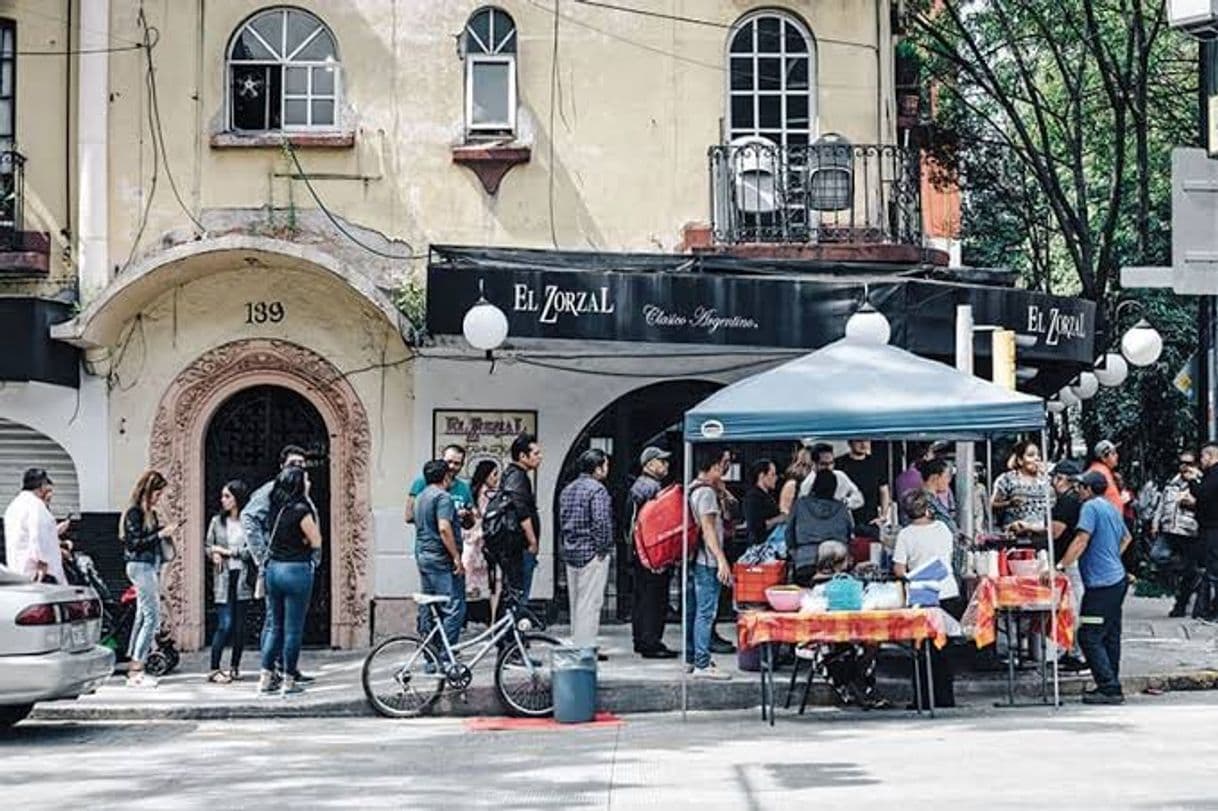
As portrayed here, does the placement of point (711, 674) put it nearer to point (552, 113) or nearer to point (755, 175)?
point (755, 175)

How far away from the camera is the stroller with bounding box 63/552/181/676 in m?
17.2

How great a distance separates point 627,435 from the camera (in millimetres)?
20266

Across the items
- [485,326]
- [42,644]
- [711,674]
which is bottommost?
[711,674]

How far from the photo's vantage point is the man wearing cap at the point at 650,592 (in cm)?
1727

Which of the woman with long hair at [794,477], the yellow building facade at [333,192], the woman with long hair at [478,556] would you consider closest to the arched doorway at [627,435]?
the yellow building facade at [333,192]

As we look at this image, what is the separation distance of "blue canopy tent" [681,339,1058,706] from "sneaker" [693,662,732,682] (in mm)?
873

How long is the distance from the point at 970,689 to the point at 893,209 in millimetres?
5540

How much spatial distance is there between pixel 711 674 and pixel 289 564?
3.58 meters

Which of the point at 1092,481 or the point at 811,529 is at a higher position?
the point at 1092,481

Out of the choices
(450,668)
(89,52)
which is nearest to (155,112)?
(89,52)

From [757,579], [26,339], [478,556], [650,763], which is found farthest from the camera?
[26,339]

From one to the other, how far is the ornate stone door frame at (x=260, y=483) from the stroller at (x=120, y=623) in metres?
1.54

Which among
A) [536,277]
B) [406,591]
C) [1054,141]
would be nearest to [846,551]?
[536,277]

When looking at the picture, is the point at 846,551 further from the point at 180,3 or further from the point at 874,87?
the point at 180,3
